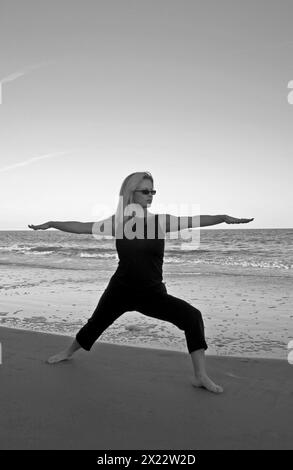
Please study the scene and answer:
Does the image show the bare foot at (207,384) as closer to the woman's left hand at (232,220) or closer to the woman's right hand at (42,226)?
the woman's left hand at (232,220)

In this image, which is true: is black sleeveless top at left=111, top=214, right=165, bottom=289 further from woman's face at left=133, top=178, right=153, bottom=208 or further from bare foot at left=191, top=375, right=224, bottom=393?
bare foot at left=191, top=375, right=224, bottom=393

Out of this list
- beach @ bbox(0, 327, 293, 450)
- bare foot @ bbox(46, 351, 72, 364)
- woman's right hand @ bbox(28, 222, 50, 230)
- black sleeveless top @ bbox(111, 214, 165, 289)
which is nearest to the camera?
beach @ bbox(0, 327, 293, 450)

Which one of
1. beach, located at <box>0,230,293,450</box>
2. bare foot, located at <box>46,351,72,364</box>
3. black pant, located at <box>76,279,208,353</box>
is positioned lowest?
beach, located at <box>0,230,293,450</box>

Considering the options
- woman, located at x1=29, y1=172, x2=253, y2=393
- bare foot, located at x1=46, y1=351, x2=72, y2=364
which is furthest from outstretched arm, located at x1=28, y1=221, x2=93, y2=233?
bare foot, located at x1=46, y1=351, x2=72, y2=364

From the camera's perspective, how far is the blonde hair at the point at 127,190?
3664 mm

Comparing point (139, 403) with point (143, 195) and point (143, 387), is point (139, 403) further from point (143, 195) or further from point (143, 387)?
point (143, 195)

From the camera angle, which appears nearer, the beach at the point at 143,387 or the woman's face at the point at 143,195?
the beach at the point at 143,387

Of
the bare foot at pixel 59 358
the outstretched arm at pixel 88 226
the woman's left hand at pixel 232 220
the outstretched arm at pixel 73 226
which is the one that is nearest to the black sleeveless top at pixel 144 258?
the outstretched arm at pixel 88 226

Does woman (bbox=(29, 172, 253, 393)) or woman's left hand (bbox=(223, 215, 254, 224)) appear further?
woman (bbox=(29, 172, 253, 393))

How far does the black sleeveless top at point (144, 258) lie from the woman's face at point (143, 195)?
18 cm

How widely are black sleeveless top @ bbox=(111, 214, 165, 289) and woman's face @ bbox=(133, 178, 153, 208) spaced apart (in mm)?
179

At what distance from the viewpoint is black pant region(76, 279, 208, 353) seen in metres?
3.51

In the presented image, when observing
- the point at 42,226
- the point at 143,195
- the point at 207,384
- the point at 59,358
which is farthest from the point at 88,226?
the point at 207,384
